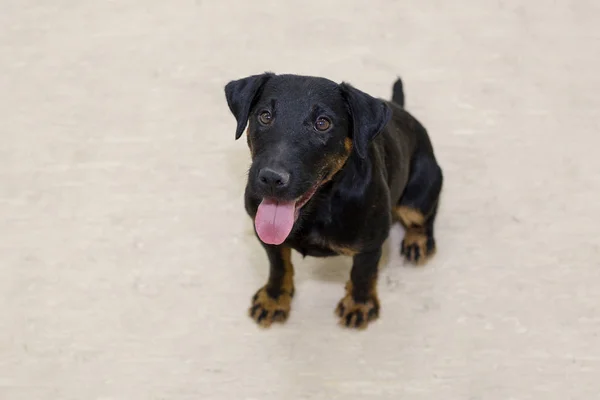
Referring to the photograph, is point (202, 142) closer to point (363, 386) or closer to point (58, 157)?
point (58, 157)

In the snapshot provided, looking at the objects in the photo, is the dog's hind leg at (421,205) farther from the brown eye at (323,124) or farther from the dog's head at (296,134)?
the brown eye at (323,124)

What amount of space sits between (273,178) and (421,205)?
4.51 ft

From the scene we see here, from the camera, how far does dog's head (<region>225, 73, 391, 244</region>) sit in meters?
2.82

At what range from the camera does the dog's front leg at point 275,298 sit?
3.74 meters

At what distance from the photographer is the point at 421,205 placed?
12.7ft

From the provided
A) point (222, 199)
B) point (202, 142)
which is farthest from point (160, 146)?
point (222, 199)

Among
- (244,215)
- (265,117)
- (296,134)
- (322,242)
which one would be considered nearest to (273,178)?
(296,134)

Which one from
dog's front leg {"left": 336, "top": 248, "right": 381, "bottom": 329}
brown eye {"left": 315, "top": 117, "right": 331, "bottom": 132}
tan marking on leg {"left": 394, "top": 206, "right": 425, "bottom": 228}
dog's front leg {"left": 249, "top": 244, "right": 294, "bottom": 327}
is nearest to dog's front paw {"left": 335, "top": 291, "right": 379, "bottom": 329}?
dog's front leg {"left": 336, "top": 248, "right": 381, "bottom": 329}

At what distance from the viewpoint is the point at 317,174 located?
114 inches

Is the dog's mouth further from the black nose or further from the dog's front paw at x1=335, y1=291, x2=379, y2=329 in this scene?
the dog's front paw at x1=335, y1=291, x2=379, y2=329

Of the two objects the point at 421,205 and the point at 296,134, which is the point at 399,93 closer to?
the point at 421,205

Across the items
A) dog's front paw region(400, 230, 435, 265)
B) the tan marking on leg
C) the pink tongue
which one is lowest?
dog's front paw region(400, 230, 435, 265)

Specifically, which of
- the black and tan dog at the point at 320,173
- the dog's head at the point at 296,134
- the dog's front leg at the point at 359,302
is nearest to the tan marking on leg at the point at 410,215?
the black and tan dog at the point at 320,173

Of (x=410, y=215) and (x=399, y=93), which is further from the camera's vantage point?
(x=399, y=93)
